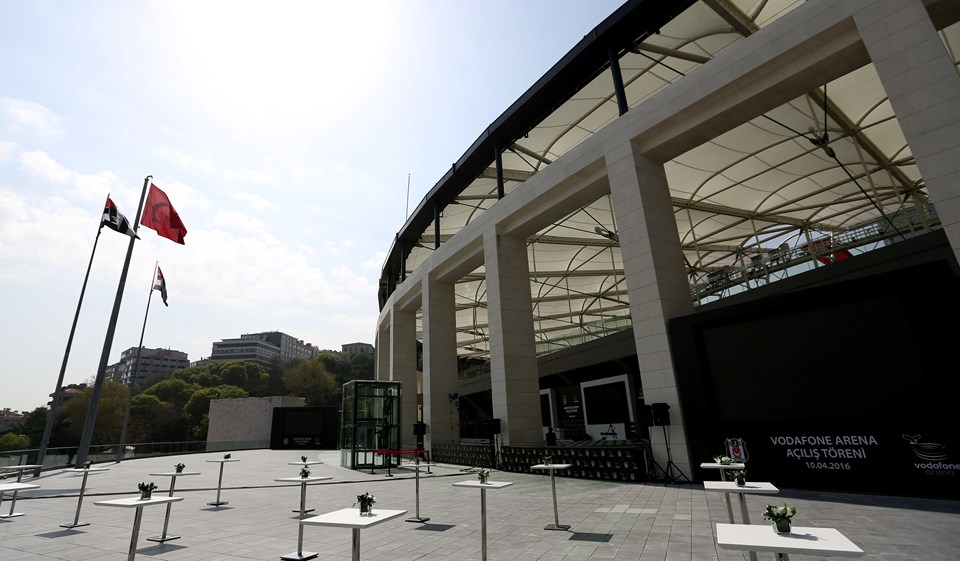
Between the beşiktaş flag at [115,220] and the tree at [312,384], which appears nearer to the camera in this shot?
the beşiktaş flag at [115,220]

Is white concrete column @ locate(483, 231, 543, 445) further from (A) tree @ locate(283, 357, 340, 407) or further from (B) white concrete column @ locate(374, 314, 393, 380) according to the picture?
(A) tree @ locate(283, 357, 340, 407)

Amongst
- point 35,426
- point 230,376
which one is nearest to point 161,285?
point 35,426

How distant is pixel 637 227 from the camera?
15250 millimetres

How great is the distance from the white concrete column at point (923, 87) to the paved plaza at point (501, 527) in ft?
20.8

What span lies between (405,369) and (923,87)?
30593 mm

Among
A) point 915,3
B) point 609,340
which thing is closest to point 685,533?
point 915,3

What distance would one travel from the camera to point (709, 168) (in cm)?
2414

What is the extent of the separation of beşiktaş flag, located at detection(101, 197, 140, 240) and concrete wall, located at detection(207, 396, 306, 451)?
30494 mm

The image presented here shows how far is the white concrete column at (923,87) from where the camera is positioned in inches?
375

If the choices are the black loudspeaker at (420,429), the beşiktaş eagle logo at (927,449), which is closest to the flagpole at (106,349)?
the black loudspeaker at (420,429)

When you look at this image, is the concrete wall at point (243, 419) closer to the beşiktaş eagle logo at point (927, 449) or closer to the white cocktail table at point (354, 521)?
the white cocktail table at point (354, 521)

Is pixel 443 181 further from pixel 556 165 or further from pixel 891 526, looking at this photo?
pixel 891 526

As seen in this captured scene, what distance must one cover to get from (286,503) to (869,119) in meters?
30.8

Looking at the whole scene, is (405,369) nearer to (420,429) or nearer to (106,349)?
(420,429)
